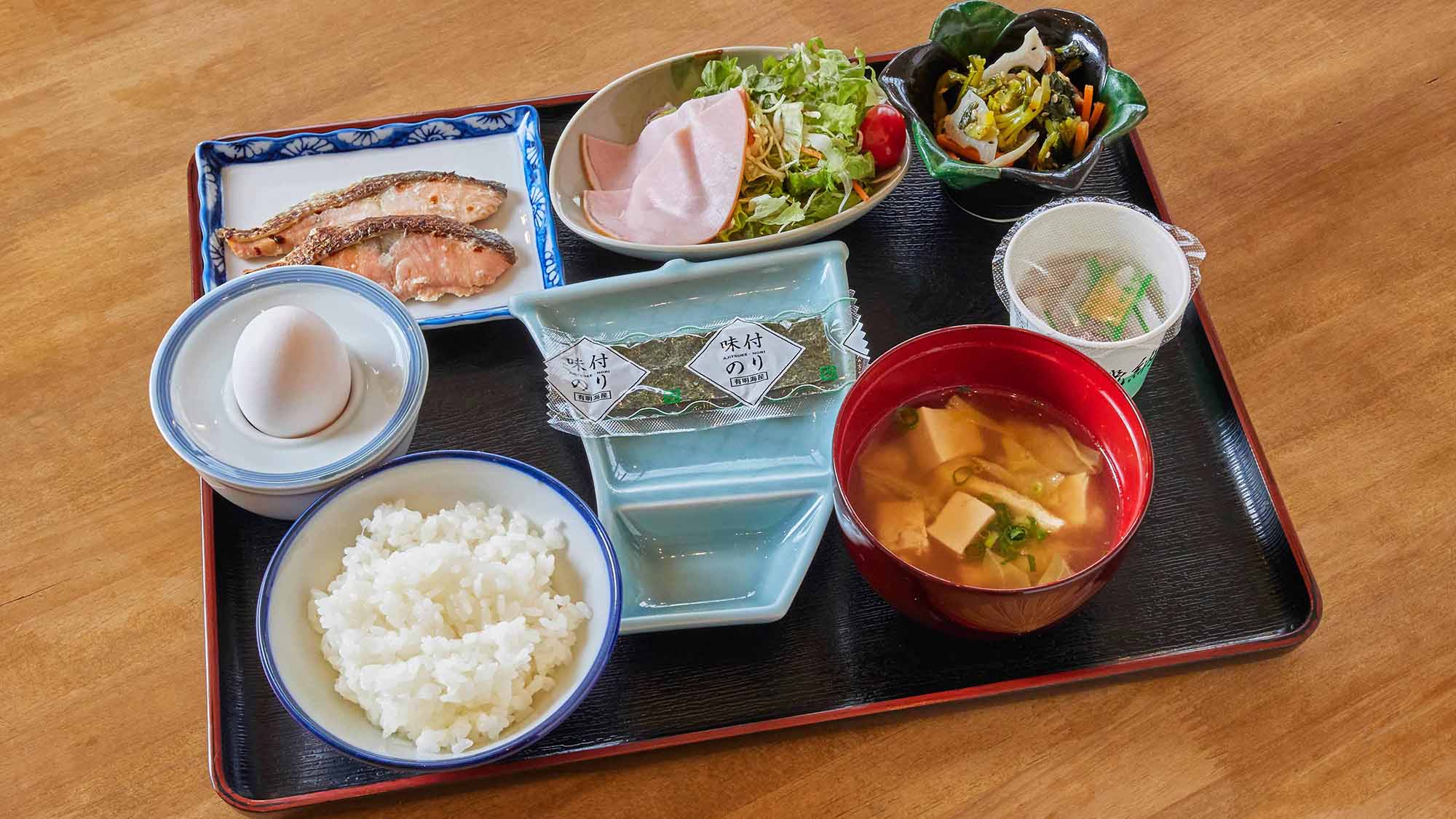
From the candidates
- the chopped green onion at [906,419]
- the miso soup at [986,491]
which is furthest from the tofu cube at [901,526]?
the chopped green onion at [906,419]

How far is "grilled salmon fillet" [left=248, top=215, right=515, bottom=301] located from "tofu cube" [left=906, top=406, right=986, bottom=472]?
2.53 ft

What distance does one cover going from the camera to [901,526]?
144 cm

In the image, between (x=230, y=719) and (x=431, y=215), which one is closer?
(x=230, y=719)

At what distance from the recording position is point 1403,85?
2160 mm

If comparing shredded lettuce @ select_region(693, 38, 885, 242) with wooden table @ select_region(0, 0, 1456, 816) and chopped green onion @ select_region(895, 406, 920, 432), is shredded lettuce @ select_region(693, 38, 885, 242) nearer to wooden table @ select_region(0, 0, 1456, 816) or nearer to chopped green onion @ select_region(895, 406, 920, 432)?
wooden table @ select_region(0, 0, 1456, 816)

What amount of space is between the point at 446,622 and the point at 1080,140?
125 centimetres

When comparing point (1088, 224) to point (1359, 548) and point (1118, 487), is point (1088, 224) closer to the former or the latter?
point (1118, 487)

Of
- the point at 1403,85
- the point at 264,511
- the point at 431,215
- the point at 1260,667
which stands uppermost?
the point at 431,215

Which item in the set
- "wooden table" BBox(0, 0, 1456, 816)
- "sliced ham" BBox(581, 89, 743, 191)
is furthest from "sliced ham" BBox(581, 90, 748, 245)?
"wooden table" BBox(0, 0, 1456, 816)

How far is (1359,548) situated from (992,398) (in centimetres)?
62

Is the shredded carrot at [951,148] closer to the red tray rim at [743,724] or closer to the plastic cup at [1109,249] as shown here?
the plastic cup at [1109,249]

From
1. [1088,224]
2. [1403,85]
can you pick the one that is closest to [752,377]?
[1088,224]

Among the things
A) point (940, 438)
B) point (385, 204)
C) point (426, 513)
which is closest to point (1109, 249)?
point (940, 438)

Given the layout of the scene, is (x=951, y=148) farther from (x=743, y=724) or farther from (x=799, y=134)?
(x=743, y=724)
